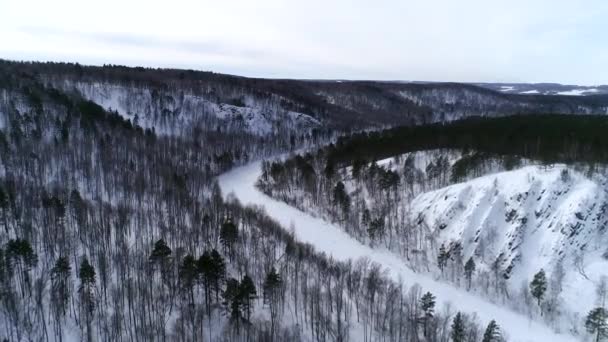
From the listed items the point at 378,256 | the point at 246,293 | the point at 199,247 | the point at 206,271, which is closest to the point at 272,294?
the point at 246,293

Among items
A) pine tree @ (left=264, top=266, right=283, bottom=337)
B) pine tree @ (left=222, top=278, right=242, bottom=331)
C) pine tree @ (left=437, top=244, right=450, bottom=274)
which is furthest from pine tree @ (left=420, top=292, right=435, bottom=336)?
pine tree @ (left=222, top=278, right=242, bottom=331)

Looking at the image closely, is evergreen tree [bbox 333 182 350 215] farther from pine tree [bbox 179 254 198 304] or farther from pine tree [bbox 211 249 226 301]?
pine tree [bbox 179 254 198 304]

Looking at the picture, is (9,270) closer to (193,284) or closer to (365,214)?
(193,284)

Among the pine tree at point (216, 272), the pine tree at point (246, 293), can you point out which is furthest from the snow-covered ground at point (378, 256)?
the pine tree at point (246, 293)

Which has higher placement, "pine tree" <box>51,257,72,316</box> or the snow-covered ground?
"pine tree" <box>51,257,72,316</box>

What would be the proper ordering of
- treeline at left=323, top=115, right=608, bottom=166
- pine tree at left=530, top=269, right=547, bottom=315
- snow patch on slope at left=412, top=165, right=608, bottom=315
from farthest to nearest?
treeline at left=323, top=115, right=608, bottom=166, snow patch on slope at left=412, top=165, right=608, bottom=315, pine tree at left=530, top=269, right=547, bottom=315

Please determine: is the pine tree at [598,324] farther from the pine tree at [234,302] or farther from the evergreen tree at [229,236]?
the evergreen tree at [229,236]

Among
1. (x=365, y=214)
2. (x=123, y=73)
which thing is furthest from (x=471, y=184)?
(x=123, y=73)
